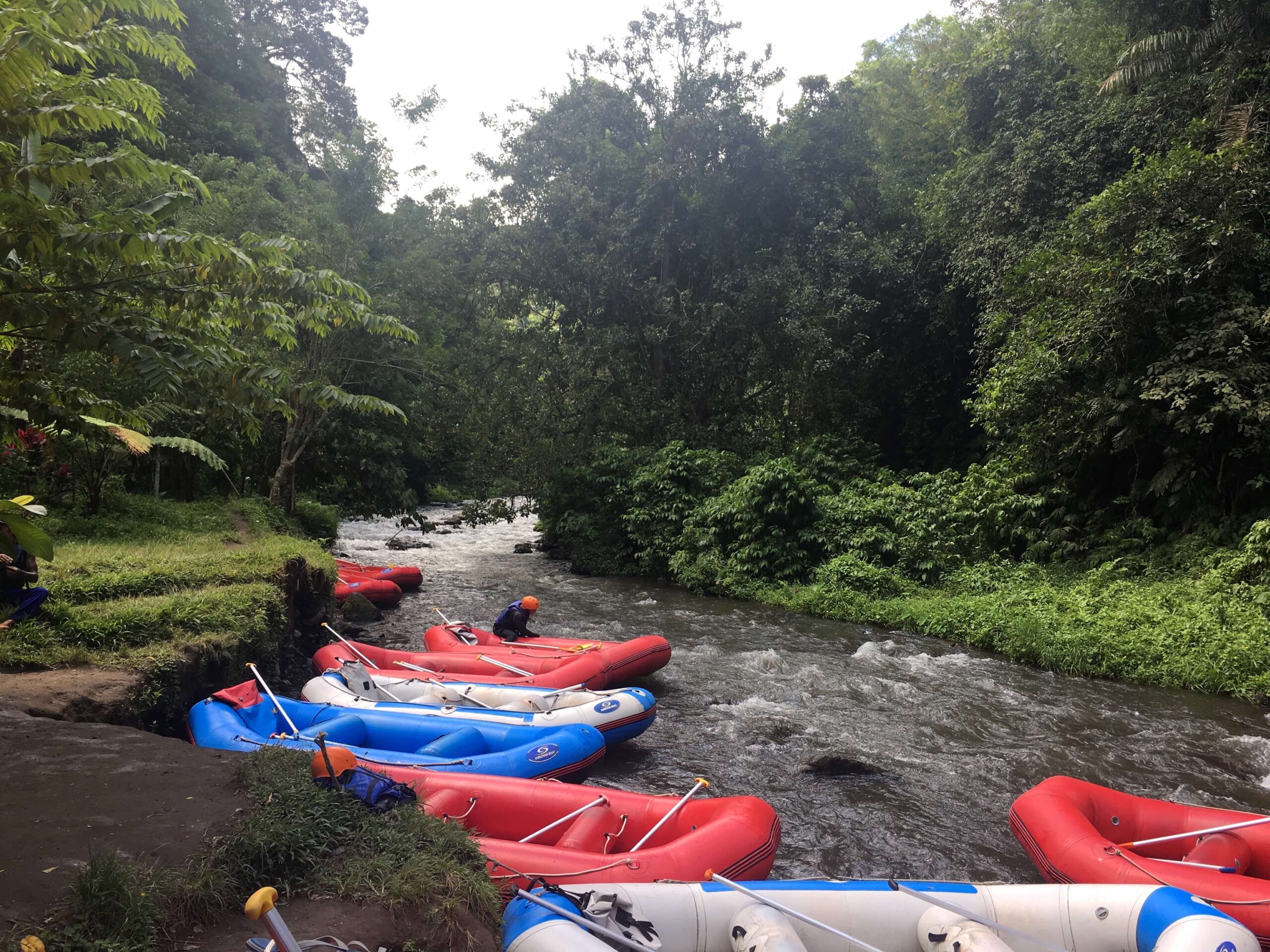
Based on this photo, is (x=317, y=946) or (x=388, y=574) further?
(x=388, y=574)

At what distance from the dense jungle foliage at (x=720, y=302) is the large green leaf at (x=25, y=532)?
0.98 m

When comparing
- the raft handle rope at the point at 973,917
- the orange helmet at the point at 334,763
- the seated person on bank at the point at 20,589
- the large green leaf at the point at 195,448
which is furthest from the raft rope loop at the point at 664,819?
the large green leaf at the point at 195,448

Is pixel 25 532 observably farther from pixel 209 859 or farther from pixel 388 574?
pixel 388 574

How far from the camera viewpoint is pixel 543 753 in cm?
609

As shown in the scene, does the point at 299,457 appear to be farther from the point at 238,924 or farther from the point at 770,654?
the point at 238,924

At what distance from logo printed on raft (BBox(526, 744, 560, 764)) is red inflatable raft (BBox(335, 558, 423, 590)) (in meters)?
8.72

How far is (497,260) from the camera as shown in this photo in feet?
66.2

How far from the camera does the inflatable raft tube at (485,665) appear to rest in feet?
27.6

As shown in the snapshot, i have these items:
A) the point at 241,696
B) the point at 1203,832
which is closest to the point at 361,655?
the point at 241,696

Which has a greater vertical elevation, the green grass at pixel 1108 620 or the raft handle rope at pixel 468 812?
the green grass at pixel 1108 620

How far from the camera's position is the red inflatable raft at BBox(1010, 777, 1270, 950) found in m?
4.24

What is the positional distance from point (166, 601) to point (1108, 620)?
407 inches

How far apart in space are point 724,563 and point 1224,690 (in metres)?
8.56

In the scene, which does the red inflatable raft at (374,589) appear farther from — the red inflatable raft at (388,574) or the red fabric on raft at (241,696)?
the red fabric on raft at (241,696)
